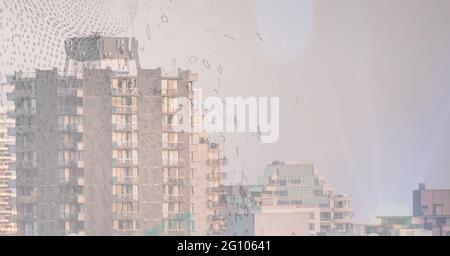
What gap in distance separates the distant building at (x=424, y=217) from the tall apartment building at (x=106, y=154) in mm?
1306

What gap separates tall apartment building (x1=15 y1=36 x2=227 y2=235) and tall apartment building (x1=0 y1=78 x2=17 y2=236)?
0.08 m

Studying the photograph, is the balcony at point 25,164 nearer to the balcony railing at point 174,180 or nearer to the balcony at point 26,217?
the balcony at point 26,217

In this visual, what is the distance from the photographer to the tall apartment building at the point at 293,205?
727 centimetres

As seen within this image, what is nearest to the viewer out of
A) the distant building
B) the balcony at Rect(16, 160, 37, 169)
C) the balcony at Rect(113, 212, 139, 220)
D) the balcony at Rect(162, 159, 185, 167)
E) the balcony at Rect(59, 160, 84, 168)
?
the distant building

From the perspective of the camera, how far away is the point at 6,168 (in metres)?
8.62

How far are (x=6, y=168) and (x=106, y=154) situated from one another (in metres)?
0.81

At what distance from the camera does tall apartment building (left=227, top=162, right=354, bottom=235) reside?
23.9ft

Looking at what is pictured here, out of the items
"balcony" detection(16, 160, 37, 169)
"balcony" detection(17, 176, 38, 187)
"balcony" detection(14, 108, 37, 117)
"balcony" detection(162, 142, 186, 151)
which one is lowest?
"balcony" detection(17, 176, 38, 187)

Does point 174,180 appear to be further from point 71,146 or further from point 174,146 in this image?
point 71,146

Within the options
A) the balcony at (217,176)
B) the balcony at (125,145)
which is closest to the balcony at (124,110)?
the balcony at (125,145)

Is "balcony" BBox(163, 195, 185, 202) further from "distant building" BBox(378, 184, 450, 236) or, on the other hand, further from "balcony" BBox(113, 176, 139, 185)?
"distant building" BBox(378, 184, 450, 236)

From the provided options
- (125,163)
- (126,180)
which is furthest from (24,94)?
(126,180)

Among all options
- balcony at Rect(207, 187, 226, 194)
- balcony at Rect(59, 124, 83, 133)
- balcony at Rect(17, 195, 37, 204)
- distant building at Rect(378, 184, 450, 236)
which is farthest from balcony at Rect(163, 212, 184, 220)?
distant building at Rect(378, 184, 450, 236)
